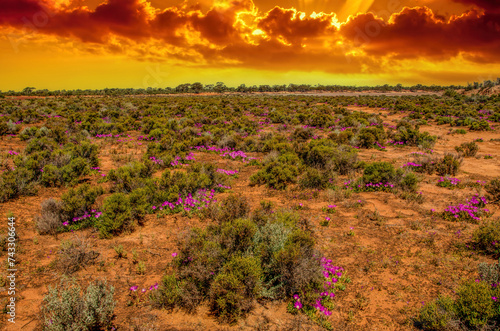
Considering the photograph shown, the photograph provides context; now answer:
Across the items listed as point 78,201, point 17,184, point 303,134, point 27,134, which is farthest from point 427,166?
point 27,134

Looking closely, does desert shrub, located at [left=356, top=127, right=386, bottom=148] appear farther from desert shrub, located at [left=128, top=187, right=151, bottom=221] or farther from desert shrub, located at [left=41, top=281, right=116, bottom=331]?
desert shrub, located at [left=41, top=281, right=116, bottom=331]

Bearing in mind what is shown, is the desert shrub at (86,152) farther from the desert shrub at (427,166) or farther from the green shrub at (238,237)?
the desert shrub at (427,166)

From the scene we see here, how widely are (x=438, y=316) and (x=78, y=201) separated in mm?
8420

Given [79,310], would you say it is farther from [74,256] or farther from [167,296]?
[74,256]

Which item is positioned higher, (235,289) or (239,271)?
(239,271)

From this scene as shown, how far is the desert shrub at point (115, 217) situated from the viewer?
21.9ft

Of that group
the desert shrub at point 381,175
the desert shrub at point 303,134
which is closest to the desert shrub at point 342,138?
the desert shrub at point 303,134

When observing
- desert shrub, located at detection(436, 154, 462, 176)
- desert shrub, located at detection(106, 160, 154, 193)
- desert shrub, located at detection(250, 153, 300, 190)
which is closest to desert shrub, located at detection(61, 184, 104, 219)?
desert shrub, located at detection(106, 160, 154, 193)

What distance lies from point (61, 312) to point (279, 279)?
11.4 feet

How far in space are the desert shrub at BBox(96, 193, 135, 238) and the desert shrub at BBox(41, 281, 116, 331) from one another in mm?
2649

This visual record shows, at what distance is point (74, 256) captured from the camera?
5.53m

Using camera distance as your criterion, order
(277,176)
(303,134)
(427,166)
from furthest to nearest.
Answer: (303,134)
(427,166)
(277,176)

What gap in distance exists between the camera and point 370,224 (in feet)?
24.2

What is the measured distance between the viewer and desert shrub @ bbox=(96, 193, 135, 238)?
21.9 feet
